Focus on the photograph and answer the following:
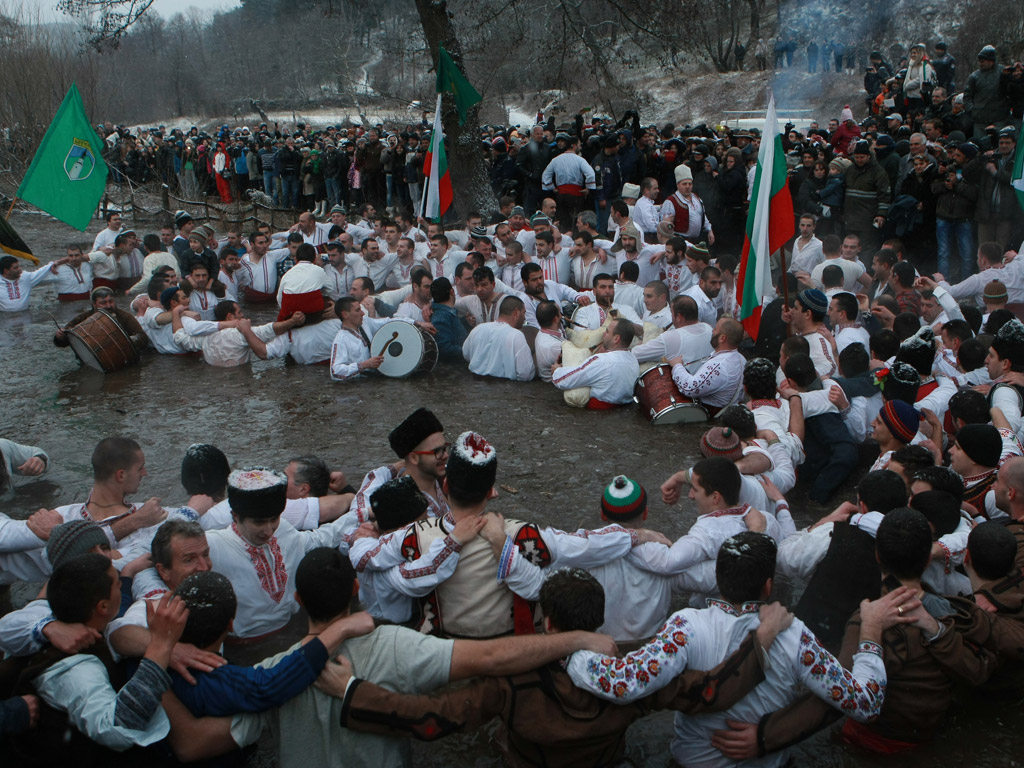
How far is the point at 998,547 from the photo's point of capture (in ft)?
11.4

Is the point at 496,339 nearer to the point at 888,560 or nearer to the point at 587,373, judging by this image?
the point at 587,373

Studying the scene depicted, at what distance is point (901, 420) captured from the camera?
4809 mm

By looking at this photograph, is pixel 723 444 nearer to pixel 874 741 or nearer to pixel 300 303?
pixel 874 741

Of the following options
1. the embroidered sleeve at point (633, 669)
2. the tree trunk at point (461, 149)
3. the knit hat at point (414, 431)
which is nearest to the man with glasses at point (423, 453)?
the knit hat at point (414, 431)

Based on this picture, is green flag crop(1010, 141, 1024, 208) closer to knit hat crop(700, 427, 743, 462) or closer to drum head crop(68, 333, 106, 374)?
knit hat crop(700, 427, 743, 462)

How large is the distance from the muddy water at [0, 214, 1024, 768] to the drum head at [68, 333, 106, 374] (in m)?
0.12

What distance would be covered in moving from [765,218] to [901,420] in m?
2.09

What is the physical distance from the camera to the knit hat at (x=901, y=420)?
479cm

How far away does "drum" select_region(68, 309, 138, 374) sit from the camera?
880 centimetres

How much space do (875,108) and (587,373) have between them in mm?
14000

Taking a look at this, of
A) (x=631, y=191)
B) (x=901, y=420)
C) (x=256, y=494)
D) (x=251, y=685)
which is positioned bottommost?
(x=251, y=685)

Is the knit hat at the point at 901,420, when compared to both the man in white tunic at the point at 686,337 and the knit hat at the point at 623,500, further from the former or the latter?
the man in white tunic at the point at 686,337

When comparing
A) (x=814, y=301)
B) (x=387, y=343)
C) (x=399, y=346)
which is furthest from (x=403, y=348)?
(x=814, y=301)

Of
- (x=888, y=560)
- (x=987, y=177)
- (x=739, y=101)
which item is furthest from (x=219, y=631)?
(x=739, y=101)
